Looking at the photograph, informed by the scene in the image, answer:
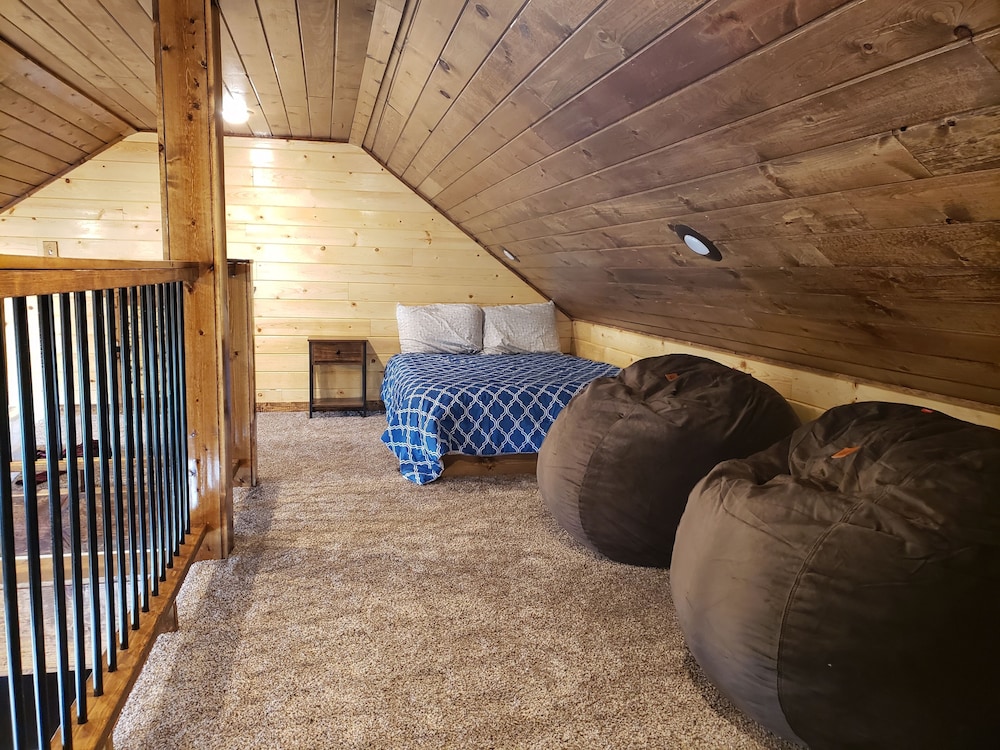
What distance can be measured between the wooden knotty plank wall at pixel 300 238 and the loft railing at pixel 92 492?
2.67m

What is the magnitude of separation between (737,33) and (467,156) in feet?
7.06

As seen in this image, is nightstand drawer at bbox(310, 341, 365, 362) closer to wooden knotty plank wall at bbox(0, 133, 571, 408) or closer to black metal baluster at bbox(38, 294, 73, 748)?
wooden knotty plank wall at bbox(0, 133, 571, 408)

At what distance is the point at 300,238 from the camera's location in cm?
497

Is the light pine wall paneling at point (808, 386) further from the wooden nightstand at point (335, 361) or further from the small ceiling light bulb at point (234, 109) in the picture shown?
the small ceiling light bulb at point (234, 109)

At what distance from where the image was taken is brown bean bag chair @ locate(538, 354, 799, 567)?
2324mm

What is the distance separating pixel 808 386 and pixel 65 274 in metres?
2.60

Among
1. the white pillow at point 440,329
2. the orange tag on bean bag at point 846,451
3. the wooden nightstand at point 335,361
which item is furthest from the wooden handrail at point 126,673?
the white pillow at point 440,329

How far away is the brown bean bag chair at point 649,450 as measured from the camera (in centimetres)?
232

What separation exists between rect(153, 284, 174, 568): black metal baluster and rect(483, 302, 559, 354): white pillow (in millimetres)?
3027

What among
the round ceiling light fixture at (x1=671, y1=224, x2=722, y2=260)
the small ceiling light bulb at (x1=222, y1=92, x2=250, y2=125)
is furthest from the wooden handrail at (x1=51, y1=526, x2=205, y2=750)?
the small ceiling light bulb at (x1=222, y1=92, x2=250, y2=125)

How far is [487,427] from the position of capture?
11.0 ft

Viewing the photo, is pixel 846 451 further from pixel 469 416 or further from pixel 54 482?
pixel 469 416

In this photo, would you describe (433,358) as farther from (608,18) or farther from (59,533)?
(59,533)

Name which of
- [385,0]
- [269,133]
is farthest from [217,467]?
[269,133]
